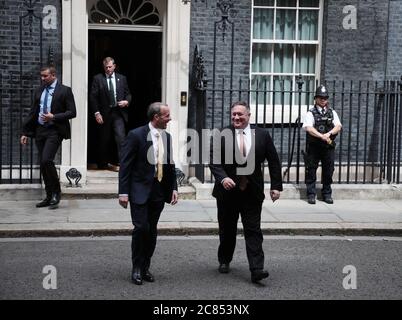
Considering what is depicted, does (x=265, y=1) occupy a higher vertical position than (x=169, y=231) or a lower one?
higher

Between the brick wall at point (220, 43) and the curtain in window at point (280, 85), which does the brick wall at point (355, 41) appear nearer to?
the curtain in window at point (280, 85)

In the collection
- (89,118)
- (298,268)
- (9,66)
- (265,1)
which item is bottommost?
(298,268)

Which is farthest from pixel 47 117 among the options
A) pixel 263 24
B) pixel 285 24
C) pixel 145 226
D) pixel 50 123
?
pixel 285 24

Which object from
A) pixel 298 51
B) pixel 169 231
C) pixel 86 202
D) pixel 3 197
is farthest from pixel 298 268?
pixel 298 51

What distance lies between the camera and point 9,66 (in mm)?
11312

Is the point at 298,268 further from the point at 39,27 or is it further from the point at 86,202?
the point at 39,27

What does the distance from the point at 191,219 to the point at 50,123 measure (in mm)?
2382

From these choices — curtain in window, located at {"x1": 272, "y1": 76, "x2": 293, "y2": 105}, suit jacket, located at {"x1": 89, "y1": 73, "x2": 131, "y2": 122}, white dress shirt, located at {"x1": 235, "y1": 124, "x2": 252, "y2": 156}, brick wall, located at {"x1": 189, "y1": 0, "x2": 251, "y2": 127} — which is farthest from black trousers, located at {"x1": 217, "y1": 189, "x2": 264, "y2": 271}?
curtain in window, located at {"x1": 272, "y1": 76, "x2": 293, "y2": 105}

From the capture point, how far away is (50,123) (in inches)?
394

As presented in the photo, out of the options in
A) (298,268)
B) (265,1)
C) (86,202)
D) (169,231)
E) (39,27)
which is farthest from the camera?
(265,1)

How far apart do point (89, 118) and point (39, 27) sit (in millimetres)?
1882

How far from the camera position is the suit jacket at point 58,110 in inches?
396

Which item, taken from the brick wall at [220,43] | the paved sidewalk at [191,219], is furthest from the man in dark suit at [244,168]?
the brick wall at [220,43]

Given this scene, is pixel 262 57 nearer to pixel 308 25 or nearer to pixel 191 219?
pixel 308 25
